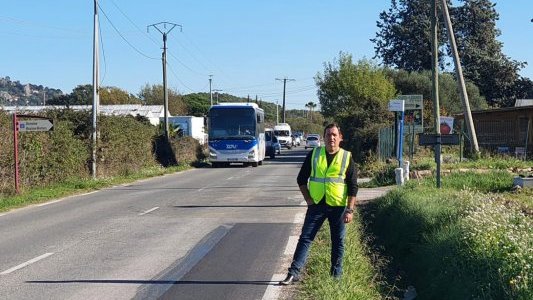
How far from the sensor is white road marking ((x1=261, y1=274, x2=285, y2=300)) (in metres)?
7.43

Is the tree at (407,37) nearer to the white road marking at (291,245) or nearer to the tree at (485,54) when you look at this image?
the tree at (485,54)

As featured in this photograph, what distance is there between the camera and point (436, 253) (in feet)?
28.8

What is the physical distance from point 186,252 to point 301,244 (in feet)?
9.68

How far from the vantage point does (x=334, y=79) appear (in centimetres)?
5709

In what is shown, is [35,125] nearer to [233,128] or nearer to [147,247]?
[147,247]

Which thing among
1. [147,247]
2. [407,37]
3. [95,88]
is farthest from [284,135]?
[147,247]

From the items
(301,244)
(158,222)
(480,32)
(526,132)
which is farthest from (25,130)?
(480,32)

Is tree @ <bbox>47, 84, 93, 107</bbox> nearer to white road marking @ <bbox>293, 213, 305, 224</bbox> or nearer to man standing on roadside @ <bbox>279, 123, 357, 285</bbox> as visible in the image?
white road marking @ <bbox>293, 213, 305, 224</bbox>

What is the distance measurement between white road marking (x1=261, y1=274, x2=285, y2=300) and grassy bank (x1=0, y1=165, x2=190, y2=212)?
10425 millimetres

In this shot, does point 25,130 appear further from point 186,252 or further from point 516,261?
point 516,261

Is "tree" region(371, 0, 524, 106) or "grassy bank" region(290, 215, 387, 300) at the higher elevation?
"tree" region(371, 0, 524, 106)

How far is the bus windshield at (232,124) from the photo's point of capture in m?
36.9

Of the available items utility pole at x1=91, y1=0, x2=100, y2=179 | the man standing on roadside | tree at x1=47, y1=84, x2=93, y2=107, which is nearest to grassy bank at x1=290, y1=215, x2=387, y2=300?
the man standing on roadside

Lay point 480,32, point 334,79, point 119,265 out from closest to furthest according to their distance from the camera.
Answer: point 119,265 < point 334,79 < point 480,32
